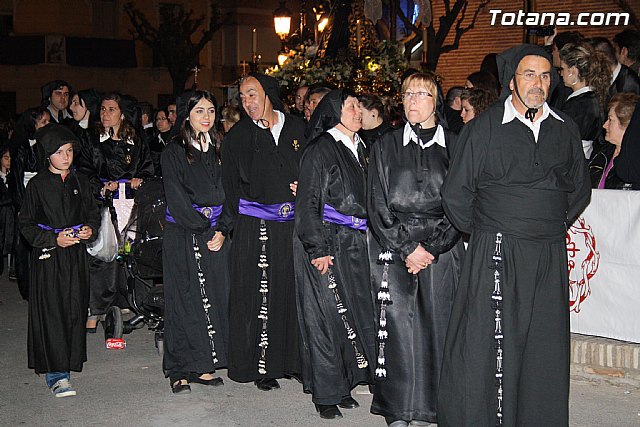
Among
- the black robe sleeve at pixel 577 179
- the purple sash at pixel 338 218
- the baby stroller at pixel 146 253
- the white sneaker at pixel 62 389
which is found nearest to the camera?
the black robe sleeve at pixel 577 179

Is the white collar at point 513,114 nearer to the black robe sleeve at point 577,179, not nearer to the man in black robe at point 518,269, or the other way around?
the man in black robe at point 518,269

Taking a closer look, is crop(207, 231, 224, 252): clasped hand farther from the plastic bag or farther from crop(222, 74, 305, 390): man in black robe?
the plastic bag

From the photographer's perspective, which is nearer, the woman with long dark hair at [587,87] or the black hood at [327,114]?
the black hood at [327,114]

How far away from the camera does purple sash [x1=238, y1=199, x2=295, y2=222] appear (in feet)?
24.7

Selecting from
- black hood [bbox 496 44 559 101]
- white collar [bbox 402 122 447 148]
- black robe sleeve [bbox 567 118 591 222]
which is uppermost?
black hood [bbox 496 44 559 101]

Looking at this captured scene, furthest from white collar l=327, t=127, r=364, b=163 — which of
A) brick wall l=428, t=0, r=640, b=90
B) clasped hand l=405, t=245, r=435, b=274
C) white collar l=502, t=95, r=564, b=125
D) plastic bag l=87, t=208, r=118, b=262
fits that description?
brick wall l=428, t=0, r=640, b=90

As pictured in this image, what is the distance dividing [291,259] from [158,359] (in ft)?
6.19

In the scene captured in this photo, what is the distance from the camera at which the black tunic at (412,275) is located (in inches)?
251

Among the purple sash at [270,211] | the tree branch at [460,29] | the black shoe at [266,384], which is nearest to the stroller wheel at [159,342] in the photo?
the black shoe at [266,384]

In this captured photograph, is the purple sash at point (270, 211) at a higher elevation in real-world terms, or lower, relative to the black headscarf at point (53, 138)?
lower

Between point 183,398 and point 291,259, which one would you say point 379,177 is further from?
point 183,398

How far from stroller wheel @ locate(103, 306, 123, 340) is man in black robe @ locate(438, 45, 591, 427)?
4294 millimetres

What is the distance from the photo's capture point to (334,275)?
6957 mm

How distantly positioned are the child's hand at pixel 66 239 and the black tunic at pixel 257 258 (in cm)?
124
